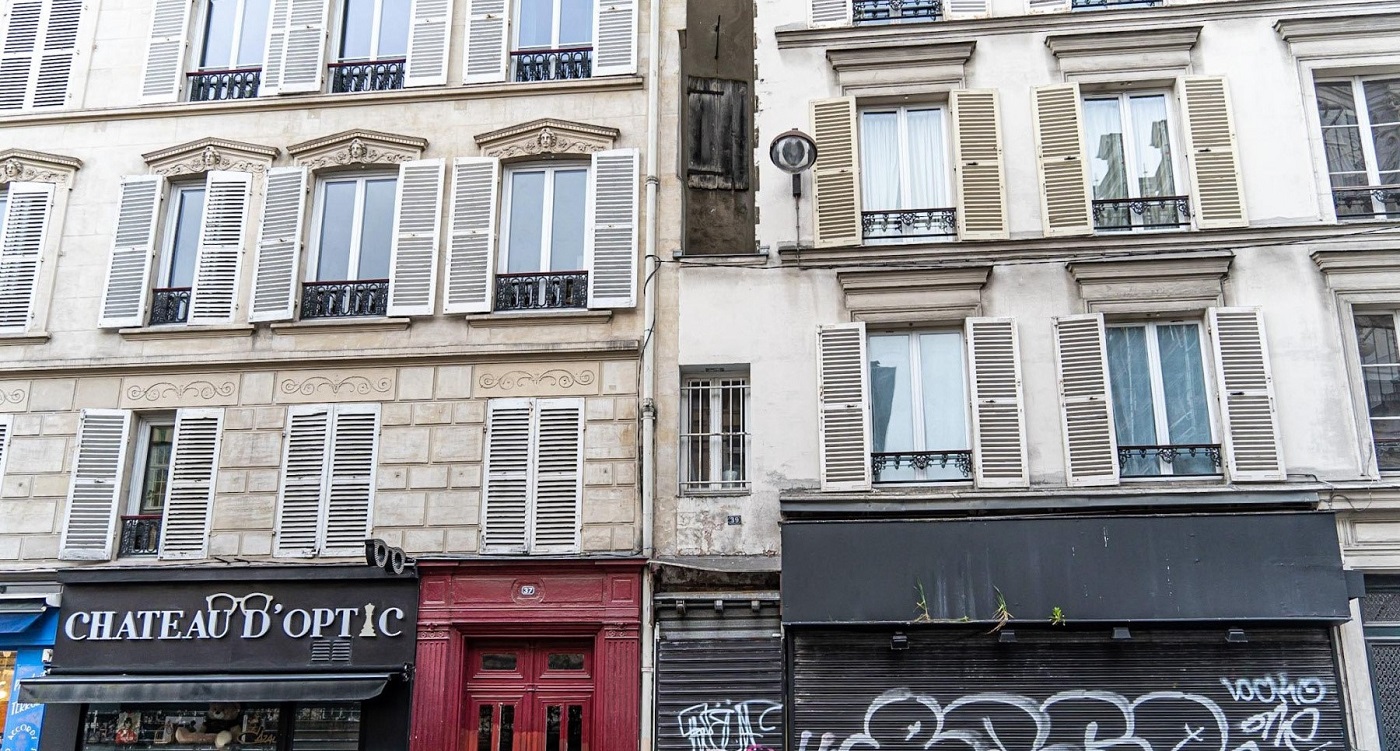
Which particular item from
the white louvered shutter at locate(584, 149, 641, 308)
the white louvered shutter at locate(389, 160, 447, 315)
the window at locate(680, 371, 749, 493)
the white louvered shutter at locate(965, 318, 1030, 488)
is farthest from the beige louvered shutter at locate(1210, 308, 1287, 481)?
the white louvered shutter at locate(389, 160, 447, 315)

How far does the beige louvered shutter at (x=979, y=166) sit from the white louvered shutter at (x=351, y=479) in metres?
6.64

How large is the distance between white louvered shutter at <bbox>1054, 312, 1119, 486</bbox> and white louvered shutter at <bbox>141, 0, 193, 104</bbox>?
10.6m

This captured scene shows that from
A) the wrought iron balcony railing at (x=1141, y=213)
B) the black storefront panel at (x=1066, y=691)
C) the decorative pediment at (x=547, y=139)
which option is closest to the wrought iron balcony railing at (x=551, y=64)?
the decorative pediment at (x=547, y=139)

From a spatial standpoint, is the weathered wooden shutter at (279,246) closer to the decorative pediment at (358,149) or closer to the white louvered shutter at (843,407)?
the decorative pediment at (358,149)

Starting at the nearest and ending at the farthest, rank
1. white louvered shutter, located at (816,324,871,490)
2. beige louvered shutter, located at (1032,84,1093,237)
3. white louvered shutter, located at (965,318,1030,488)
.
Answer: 1. white louvered shutter, located at (965,318,1030,488)
2. white louvered shutter, located at (816,324,871,490)
3. beige louvered shutter, located at (1032,84,1093,237)

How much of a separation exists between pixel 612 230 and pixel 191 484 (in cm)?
526

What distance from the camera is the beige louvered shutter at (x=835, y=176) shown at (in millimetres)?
11859

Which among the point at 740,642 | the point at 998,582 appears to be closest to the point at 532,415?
the point at 740,642

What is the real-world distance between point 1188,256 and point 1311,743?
15.6 ft

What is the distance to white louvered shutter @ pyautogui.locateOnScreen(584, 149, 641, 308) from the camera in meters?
A: 11.8

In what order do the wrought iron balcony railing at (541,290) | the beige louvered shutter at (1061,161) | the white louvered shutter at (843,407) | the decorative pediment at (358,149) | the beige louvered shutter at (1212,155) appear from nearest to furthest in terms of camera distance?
the white louvered shutter at (843,407) < the beige louvered shutter at (1212,155) < the beige louvered shutter at (1061,161) < the wrought iron balcony railing at (541,290) < the decorative pediment at (358,149)

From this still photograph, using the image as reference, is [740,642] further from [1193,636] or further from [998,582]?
[1193,636]

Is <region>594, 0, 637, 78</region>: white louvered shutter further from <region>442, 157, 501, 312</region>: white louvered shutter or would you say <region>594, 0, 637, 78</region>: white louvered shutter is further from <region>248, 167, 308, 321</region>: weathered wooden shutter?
<region>248, 167, 308, 321</region>: weathered wooden shutter

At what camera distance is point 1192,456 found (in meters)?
10.9
